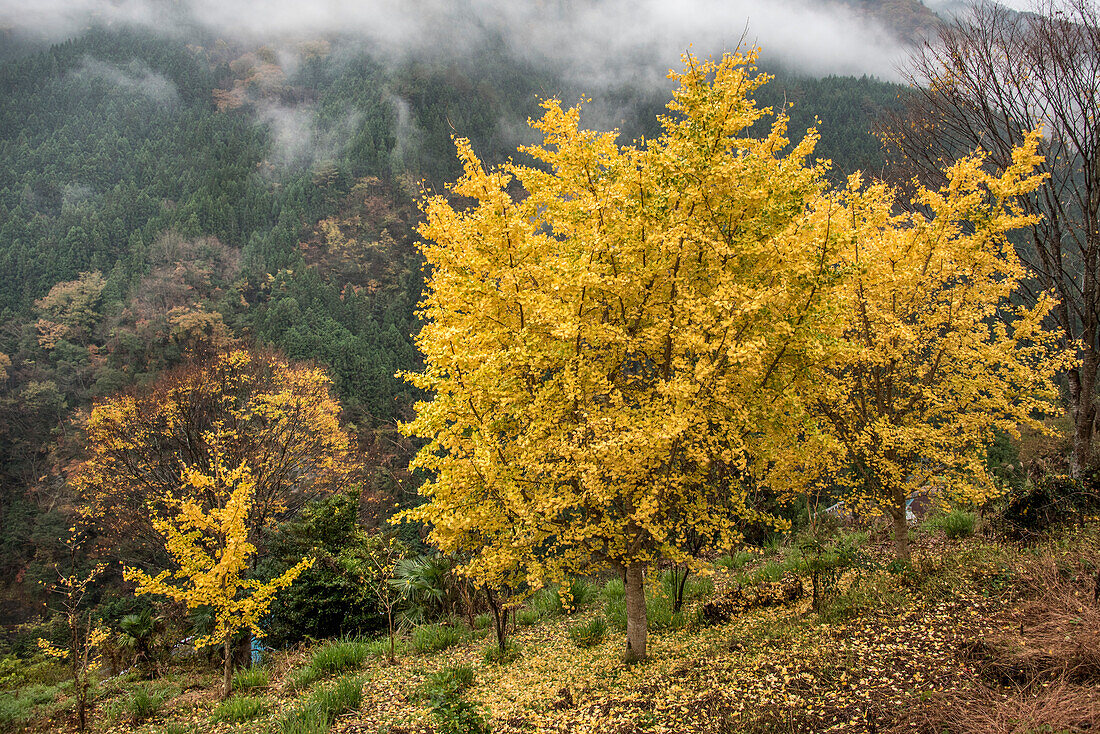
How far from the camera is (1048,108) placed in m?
8.84

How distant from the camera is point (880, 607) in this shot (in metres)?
6.29

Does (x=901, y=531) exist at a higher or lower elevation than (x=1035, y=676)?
higher

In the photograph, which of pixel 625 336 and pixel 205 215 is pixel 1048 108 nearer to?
pixel 625 336

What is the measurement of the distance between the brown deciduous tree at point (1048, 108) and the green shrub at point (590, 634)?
7481 millimetres

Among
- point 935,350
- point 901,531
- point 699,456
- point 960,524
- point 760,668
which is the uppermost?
point 935,350

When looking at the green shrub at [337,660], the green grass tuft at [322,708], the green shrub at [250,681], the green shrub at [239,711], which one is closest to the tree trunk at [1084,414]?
the green grass tuft at [322,708]

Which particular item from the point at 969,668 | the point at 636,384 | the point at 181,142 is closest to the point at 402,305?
the point at 181,142

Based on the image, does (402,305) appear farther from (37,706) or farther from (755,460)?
(755,460)

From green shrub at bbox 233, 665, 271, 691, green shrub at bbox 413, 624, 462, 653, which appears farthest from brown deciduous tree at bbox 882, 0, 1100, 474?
green shrub at bbox 233, 665, 271, 691

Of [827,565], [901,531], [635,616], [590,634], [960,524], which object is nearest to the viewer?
[635,616]

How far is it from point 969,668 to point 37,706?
14.8 metres

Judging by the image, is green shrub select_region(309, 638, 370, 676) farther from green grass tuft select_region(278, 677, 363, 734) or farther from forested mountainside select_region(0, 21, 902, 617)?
Result: forested mountainside select_region(0, 21, 902, 617)

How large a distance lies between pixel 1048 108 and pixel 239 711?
15.4 m

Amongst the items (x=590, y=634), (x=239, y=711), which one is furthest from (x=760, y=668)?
(x=239, y=711)
